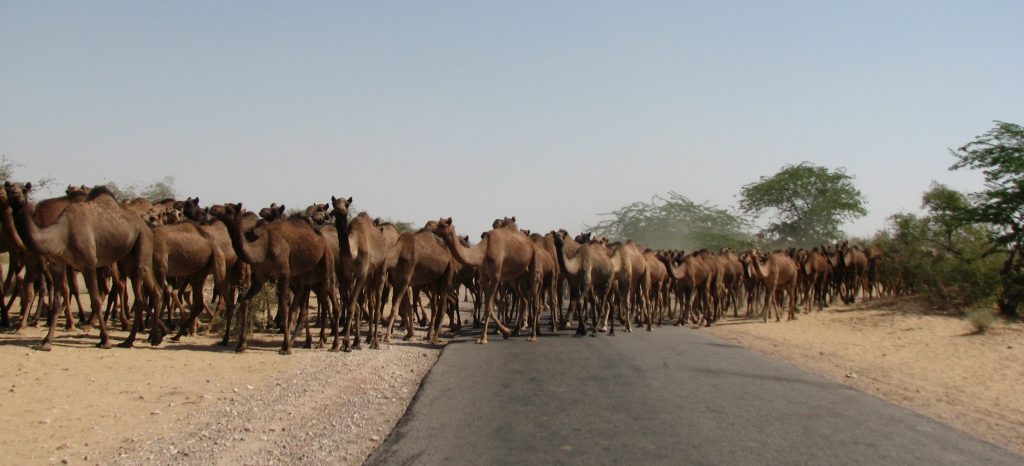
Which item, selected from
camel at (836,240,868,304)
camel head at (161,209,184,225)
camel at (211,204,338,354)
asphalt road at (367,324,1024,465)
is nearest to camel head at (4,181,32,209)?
camel at (211,204,338,354)

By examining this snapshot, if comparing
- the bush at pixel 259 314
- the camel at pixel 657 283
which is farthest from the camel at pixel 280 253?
the camel at pixel 657 283

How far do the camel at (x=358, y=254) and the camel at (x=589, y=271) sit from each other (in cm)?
451

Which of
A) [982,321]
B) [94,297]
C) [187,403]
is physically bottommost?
[187,403]

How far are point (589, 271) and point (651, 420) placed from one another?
10.2m

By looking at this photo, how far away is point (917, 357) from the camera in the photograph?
16.8 meters

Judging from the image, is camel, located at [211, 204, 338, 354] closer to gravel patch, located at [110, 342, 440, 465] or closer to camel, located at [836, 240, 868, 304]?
gravel patch, located at [110, 342, 440, 465]

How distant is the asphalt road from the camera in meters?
7.16

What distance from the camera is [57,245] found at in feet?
35.8

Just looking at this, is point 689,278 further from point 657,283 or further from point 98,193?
point 98,193

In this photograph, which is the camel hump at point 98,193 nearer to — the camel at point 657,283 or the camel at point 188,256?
the camel at point 188,256

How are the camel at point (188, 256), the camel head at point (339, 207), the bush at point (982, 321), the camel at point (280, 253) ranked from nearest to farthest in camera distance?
the camel at point (280, 253)
the camel at point (188, 256)
the camel head at point (339, 207)
the bush at point (982, 321)

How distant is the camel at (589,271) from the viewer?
58.8ft

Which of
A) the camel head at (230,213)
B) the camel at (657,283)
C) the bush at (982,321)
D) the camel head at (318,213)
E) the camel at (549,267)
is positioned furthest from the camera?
the camel at (657,283)

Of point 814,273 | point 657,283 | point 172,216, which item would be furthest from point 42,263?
point 814,273
